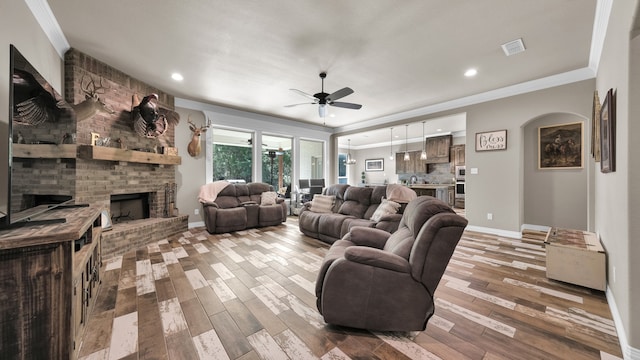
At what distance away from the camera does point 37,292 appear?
4.00 feet

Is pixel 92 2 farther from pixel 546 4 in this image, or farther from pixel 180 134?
pixel 546 4

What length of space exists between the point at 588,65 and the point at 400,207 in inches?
135

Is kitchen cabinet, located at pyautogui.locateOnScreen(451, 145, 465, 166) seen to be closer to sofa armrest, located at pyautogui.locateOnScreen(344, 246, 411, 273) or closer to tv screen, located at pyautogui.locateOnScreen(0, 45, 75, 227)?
sofa armrest, located at pyautogui.locateOnScreen(344, 246, 411, 273)

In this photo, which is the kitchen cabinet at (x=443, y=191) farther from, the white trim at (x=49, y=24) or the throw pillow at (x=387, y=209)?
the white trim at (x=49, y=24)

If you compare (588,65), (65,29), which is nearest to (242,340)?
(65,29)

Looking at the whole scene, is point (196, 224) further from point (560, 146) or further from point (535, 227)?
point (560, 146)

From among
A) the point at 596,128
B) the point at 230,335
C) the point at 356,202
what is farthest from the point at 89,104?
the point at 596,128

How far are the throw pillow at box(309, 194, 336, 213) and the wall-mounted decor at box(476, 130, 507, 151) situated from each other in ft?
10.1

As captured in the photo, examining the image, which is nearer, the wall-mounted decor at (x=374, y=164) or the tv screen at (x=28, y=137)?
the tv screen at (x=28, y=137)

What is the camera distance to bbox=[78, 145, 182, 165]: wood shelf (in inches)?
119

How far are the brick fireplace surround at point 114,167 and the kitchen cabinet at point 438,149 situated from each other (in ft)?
25.8

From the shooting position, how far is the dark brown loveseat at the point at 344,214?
369cm

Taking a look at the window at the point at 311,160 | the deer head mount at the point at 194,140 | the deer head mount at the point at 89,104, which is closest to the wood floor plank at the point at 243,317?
the deer head mount at the point at 89,104

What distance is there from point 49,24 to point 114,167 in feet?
6.05
